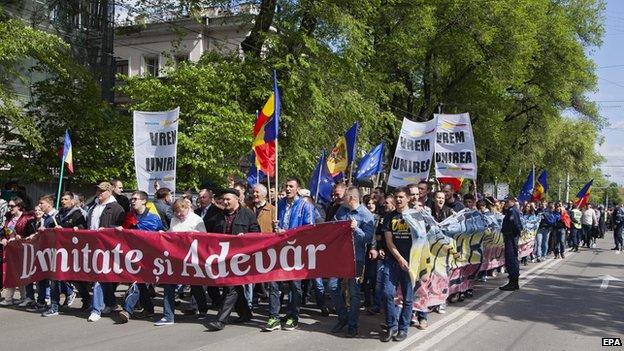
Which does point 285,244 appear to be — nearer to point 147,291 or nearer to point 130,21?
point 147,291

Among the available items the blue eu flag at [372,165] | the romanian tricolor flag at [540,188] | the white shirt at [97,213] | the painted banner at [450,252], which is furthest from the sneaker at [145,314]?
the romanian tricolor flag at [540,188]

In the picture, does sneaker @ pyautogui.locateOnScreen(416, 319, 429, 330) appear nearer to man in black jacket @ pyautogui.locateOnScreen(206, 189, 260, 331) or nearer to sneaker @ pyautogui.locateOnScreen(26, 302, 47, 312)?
man in black jacket @ pyautogui.locateOnScreen(206, 189, 260, 331)

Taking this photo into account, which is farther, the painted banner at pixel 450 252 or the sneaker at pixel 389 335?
the painted banner at pixel 450 252

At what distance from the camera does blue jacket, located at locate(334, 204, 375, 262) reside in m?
7.91

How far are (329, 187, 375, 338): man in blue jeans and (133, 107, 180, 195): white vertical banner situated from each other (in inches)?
172

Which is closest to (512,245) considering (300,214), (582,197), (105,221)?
(300,214)

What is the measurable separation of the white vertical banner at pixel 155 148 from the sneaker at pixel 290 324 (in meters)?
4.16

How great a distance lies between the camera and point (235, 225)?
8.37 meters

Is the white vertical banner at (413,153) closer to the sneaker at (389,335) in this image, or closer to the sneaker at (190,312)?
the sneaker at (190,312)

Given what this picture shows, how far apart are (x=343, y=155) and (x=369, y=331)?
6929mm

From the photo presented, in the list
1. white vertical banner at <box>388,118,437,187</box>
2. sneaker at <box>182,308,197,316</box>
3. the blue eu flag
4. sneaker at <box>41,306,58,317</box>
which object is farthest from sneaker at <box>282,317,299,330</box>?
the blue eu flag

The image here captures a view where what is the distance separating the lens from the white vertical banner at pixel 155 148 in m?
11.4

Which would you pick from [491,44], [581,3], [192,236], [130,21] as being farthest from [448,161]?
[581,3]

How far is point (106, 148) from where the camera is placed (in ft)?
59.8
